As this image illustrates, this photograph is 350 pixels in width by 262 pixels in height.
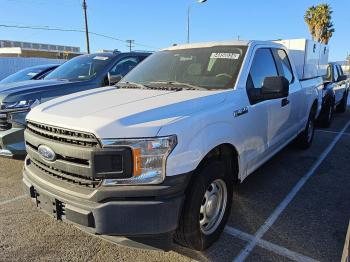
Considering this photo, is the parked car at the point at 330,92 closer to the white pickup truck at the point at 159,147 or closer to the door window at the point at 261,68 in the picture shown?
the door window at the point at 261,68

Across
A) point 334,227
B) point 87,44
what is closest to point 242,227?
point 334,227

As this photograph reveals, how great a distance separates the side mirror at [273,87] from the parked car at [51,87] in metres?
→ 2.37

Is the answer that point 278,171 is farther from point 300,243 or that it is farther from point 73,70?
point 73,70

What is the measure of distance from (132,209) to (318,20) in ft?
125

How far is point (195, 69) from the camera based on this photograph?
148 inches

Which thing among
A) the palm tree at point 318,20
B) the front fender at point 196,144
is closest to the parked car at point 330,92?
the front fender at point 196,144

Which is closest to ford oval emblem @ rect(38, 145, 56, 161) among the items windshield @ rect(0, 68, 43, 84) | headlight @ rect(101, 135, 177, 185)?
headlight @ rect(101, 135, 177, 185)

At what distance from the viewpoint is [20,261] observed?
286 cm

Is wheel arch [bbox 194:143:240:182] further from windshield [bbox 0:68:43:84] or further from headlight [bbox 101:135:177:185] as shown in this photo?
windshield [bbox 0:68:43:84]

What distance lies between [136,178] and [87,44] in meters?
29.3

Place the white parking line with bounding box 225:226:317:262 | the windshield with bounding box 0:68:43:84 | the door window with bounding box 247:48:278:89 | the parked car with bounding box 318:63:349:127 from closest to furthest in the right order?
the white parking line with bounding box 225:226:317:262, the door window with bounding box 247:48:278:89, the windshield with bounding box 0:68:43:84, the parked car with bounding box 318:63:349:127

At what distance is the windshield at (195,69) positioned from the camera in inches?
137

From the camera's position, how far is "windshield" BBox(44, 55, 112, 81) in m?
5.87

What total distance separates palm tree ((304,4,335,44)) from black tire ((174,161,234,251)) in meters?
35.8
